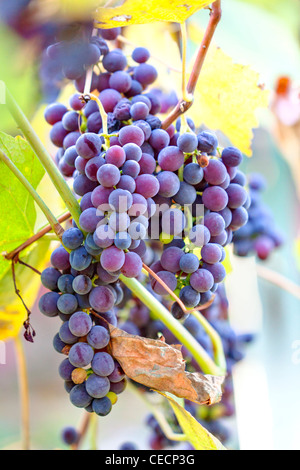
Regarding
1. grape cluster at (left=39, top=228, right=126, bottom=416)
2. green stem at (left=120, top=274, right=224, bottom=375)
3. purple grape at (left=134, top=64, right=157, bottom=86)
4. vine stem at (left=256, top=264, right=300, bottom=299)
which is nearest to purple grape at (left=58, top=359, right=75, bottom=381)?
grape cluster at (left=39, top=228, right=126, bottom=416)

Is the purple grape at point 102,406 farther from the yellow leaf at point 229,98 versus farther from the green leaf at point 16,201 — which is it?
the yellow leaf at point 229,98

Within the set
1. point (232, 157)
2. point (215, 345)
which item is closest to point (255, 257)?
point (215, 345)

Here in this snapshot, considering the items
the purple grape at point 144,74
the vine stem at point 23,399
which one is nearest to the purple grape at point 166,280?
the purple grape at point 144,74

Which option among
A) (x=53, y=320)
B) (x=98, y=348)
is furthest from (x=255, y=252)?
(x=53, y=320)

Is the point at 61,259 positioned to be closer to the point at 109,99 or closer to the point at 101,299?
the point at 101,299

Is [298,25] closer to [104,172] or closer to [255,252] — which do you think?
[255,252]

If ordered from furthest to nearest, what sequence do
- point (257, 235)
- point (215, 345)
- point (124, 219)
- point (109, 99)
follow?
1. point (257, 235)
2. point (215, 345)
3. point (109, 99)
4. point (124, 219)

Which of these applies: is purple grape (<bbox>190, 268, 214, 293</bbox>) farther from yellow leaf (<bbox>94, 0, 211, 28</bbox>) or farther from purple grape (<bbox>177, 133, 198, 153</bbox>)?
yellow leaf (<bbox>94, 0, 211, 28</bbox>)
